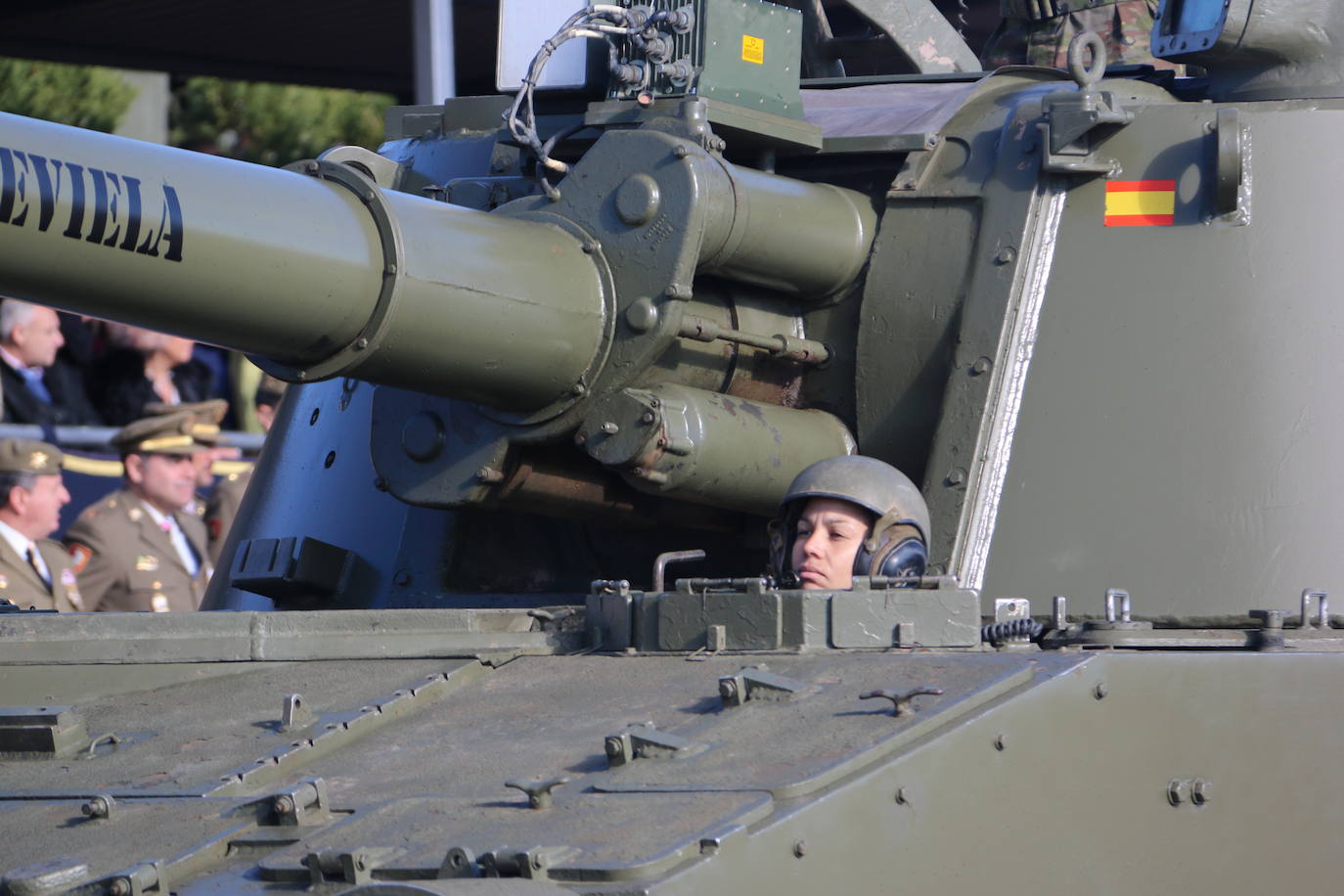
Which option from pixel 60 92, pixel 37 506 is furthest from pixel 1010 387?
pixel 60 92

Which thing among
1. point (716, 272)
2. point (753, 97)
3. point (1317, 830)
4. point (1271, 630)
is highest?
point (753, 97)

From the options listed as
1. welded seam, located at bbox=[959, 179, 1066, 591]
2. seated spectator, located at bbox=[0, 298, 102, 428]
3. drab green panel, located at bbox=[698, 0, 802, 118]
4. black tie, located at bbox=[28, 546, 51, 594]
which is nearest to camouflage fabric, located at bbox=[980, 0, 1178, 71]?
drab green panel, located at bbox=[698, 0, 802, 118]

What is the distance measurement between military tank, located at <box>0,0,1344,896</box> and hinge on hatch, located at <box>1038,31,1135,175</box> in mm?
13

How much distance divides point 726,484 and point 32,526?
580 centimetres

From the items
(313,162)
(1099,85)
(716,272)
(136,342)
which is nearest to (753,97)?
(716,272)

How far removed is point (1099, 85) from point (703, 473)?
5.85 ft

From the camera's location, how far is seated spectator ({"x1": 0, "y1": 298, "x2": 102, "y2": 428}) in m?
12.7

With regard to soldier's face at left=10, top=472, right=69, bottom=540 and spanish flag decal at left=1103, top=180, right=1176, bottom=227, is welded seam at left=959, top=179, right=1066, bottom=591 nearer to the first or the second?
spanish flag decal at left=1103, top=180, right=1176, bottom=227

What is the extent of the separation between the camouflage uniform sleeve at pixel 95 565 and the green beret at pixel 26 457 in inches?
26.4

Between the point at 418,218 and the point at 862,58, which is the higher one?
the point at 862,58


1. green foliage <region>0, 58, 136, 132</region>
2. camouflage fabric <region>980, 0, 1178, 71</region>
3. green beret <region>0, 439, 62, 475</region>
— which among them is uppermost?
green foliage <region>0, 58, 136, 132</region>

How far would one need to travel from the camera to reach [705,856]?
411 cm

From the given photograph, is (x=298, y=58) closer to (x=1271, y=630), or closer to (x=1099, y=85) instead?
(x=1099, y=85)

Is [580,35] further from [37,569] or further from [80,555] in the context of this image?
[80,555]
